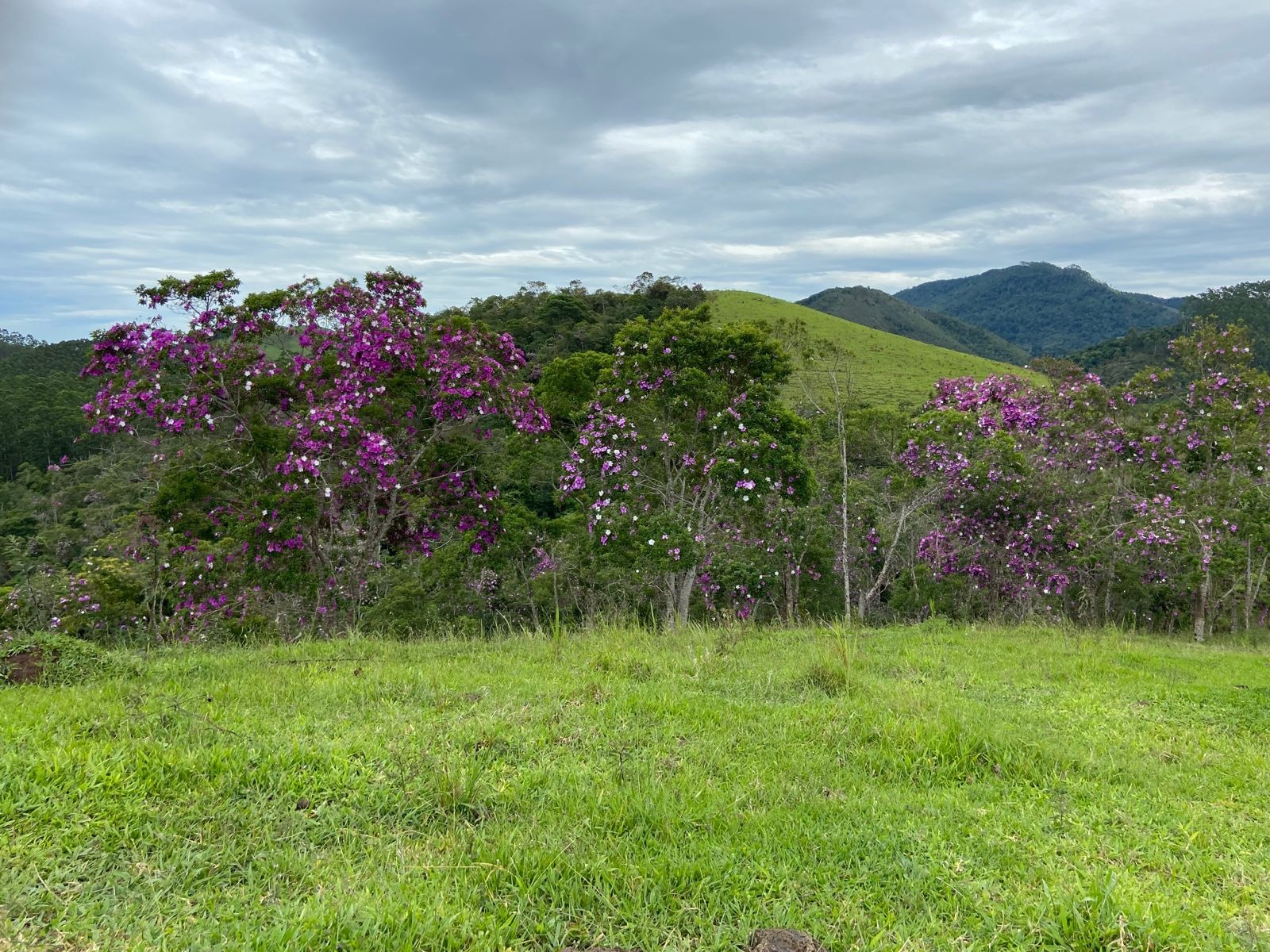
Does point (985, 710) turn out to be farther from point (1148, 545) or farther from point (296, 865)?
point (1148, 545)

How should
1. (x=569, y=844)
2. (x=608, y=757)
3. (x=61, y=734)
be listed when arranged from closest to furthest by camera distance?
(x=569, y=844) → (x=61, y=734) → (x=608, y=757)

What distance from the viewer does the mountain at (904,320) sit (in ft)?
503

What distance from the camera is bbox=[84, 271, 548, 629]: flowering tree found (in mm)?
8703

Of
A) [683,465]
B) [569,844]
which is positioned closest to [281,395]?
[683,465]

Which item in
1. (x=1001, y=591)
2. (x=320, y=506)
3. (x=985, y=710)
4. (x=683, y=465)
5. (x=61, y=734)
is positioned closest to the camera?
(x=61, y=734)

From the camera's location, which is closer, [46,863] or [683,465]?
[46,863]

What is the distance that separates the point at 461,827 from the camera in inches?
119

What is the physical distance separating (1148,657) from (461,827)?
25.3ft

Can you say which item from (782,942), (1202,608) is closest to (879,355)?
(1202,608)

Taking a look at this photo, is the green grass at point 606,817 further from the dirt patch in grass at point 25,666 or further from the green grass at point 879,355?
the green grass at point 879,355

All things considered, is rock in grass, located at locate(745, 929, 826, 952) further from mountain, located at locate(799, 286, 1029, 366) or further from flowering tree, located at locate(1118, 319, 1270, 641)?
mountain, located at locate(799, 286, 1029, 366)

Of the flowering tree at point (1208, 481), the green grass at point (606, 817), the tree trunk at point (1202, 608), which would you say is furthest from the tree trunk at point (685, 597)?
the tree trunk at point (1202, 608)

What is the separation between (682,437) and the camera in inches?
407

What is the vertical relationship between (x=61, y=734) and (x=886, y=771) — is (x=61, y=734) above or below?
above
